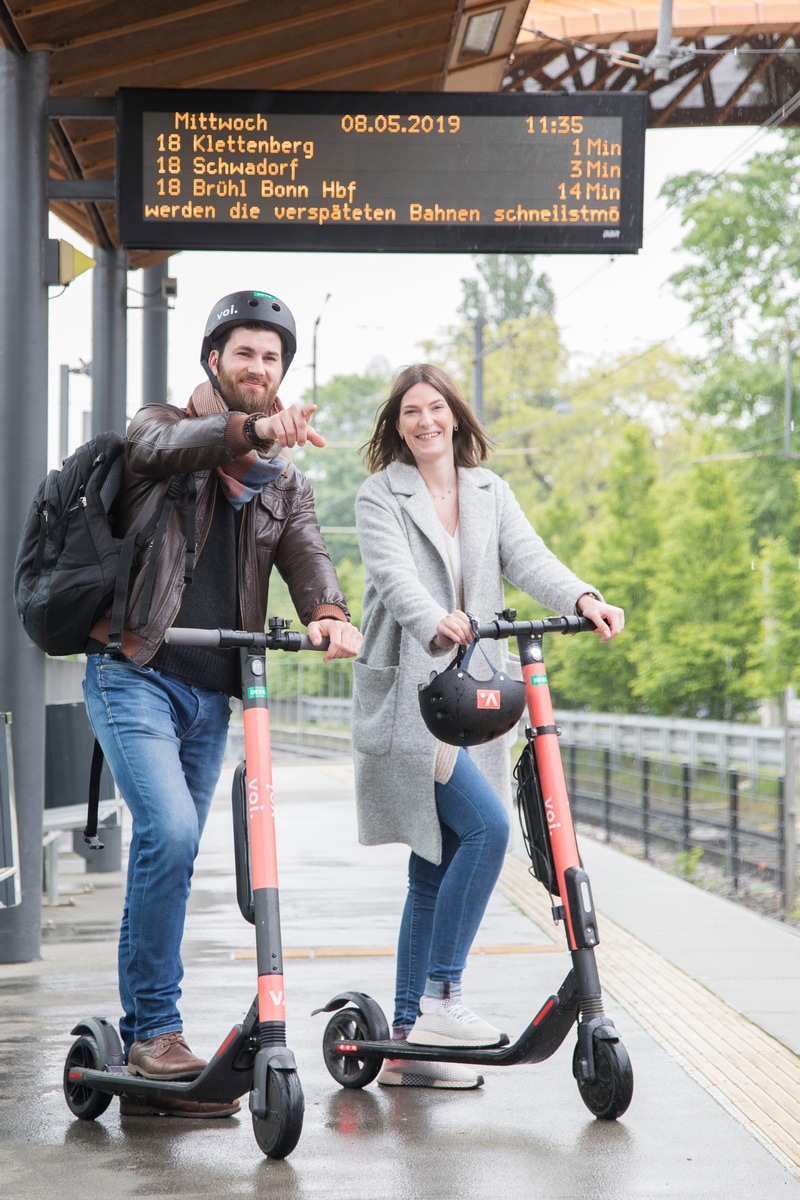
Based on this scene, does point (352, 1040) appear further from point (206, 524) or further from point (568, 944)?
point (206, 524)

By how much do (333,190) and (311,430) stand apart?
13.2 ft

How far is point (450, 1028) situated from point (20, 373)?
379cm

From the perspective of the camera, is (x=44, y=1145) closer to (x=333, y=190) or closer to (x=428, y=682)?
(x=428, y=682)

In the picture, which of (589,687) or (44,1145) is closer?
(44,1145)

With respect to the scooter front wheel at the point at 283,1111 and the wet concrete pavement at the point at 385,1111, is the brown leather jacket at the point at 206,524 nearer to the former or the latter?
the scooter front wheel at the point at 283,1111

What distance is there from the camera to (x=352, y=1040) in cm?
462

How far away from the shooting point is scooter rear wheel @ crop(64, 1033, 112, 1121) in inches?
166

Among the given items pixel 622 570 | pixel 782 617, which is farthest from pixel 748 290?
pixel 782 617

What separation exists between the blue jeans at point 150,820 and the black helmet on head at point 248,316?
816 millimetres

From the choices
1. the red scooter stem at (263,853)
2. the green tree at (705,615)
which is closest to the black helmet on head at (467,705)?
the red scooter stem at (263,853)

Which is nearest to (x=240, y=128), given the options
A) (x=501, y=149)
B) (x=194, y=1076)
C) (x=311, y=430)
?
(x=501, y=149)

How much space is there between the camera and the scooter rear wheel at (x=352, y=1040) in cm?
460

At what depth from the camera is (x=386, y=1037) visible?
4625 mm

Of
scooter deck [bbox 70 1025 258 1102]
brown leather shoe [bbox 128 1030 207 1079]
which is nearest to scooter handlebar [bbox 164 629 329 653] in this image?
scooter deck [bbox 70 1025 258 1102]
